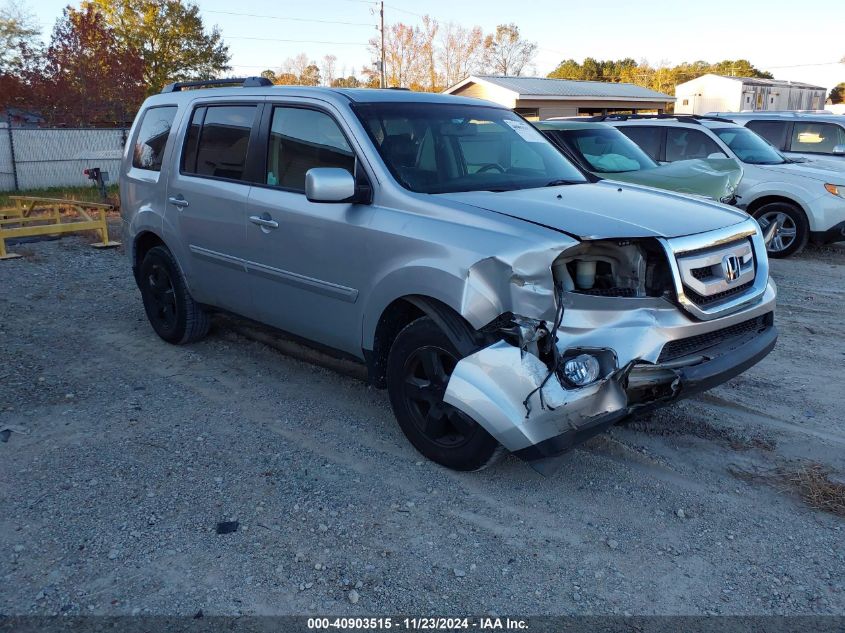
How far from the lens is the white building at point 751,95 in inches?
1662

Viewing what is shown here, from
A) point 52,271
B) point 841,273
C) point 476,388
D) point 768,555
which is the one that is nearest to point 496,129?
point 476,388

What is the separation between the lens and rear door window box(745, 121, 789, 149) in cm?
1186

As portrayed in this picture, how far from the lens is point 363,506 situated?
3426mm

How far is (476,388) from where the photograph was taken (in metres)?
3.19

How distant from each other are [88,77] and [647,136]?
24.4 m

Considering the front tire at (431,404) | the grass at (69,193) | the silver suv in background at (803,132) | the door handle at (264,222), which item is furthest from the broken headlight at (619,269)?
the grass at (69,193)

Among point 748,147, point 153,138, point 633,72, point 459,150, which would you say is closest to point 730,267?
point 459,150

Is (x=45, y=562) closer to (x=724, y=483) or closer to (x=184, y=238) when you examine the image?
(x=184, y=238)

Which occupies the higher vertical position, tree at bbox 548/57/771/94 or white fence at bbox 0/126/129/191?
tree at bbox 548/57/771/94

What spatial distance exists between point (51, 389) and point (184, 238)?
137cm

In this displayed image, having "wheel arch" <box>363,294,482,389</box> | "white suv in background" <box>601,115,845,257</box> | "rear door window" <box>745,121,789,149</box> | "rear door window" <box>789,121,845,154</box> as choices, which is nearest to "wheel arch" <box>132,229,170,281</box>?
"wheel arch" <box>363,294,482,389</box>

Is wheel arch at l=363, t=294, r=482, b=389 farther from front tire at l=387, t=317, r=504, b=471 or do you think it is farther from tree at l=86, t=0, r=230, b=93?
tree at l=86, t=0, r=230, b=93

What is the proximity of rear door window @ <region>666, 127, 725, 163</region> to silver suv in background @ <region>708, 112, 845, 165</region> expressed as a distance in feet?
7.46

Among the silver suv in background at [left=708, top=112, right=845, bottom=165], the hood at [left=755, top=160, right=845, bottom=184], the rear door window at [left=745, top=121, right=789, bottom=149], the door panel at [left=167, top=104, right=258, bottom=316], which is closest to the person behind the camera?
the door panel at [left=167, top=104, right=258, bottom=316]
